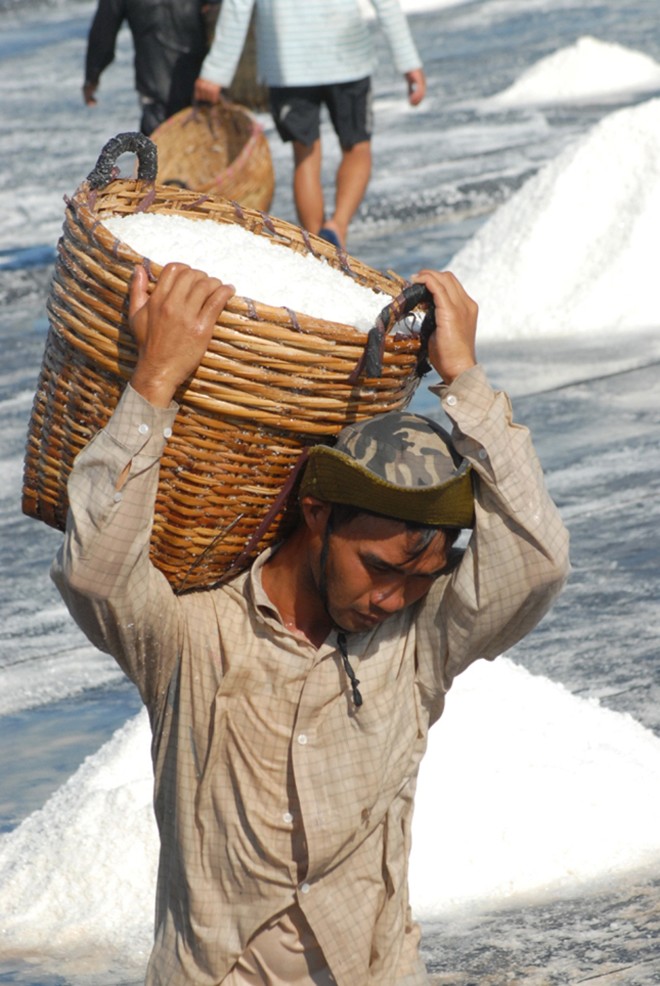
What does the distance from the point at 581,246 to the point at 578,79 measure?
598 centimetres

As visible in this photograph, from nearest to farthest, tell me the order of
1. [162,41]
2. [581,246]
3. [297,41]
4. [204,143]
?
[581,246] → [297,41] → [204,143] → [162,41]

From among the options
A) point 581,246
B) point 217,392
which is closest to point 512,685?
point 217,392

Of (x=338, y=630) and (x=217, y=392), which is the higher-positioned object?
(x=217, y=392)

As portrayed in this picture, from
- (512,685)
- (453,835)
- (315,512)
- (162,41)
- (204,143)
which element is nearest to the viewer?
(315,512)

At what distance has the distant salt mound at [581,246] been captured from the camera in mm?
7195

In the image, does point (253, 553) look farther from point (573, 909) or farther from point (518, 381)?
point (518, 381)

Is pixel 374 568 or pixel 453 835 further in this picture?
pixel 453 835

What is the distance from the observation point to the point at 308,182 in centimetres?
790

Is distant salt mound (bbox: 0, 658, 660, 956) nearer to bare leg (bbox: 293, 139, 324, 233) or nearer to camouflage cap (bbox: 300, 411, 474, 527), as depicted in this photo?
camouflage cap (bbox: 300, 411, 474, 527)

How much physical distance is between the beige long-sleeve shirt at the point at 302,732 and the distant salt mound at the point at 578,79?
36.6 ft

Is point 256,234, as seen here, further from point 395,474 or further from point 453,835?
point 453,835

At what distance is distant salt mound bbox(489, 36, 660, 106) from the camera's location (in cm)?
1287

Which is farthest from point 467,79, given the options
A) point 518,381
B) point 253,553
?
point 253,553

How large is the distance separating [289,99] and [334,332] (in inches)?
236
